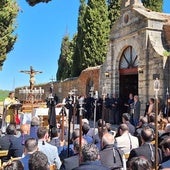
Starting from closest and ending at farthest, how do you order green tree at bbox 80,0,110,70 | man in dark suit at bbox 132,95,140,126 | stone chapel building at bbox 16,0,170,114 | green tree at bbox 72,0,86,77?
man in dark suit at bbox 132,95,140,126, stone chapel building at bbox 16,0,170,114, green tree at bbox 80,0,110,70, green tree at bbox 72,0,86,77

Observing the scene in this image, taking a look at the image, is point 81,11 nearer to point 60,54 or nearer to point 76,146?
point 60,54

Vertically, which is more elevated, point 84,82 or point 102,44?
point 102,44

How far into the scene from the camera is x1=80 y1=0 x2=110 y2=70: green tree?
2858 centimetres

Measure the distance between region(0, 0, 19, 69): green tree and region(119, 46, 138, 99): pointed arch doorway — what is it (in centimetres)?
634

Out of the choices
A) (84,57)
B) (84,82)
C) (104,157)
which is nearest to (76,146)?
(104,157)

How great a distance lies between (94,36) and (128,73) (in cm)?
1097

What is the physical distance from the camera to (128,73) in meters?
18.8

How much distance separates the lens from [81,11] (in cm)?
3538

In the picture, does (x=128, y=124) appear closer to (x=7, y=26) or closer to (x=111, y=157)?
(x=111, y=157)

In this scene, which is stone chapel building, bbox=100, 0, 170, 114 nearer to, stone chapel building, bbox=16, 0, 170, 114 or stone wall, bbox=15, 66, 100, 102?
stone chapel building, bbox=16, 0, 170, 114

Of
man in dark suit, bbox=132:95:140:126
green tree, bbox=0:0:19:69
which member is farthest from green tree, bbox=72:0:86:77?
man in dark suit, bbox=132:95:140:126

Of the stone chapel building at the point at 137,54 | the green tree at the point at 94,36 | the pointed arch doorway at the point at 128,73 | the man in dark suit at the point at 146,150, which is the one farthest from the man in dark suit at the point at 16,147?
the green tree at the point at 94,36

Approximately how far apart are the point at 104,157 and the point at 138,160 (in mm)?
1838

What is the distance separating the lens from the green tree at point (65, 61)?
38844 millimetres
